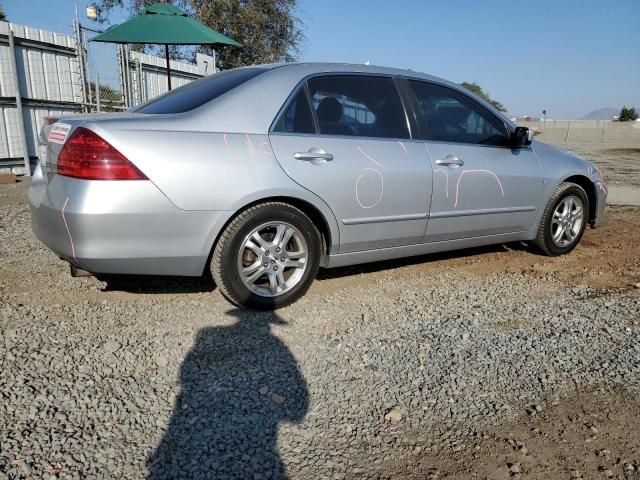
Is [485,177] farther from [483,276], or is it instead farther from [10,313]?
[10,313]

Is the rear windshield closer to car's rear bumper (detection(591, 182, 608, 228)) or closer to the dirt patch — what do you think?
the dirt patch

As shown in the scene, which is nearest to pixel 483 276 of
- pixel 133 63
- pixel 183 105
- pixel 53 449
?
pixel 183 105

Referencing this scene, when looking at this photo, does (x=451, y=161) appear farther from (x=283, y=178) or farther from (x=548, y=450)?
(x=548, y=450)

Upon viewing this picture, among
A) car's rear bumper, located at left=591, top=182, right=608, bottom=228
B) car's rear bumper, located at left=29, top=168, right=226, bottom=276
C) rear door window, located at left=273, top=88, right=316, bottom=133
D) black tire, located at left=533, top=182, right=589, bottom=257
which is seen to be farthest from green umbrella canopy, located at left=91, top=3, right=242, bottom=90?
car's rear bumper, located at left=591, top=182, right=608, bottom=228

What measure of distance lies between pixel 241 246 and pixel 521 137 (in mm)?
2612

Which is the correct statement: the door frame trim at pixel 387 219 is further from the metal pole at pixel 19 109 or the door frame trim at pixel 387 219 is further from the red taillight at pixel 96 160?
the metal pole at pixel 19 109

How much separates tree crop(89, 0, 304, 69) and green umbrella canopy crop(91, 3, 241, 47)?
29.2 ft

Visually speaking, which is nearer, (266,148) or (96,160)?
(96,160)

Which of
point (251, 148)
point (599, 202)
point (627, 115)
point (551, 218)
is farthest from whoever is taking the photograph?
point (627, 115)

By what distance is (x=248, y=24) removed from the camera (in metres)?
18.1

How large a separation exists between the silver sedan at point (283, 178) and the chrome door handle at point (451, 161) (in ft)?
0.05

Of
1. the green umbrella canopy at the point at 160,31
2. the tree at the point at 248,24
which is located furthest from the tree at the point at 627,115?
the green umbrella canopy at the point at 160,31

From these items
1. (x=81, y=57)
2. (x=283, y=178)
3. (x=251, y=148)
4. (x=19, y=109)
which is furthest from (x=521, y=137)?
(x=81, y=57)

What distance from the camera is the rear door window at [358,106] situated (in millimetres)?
3600
